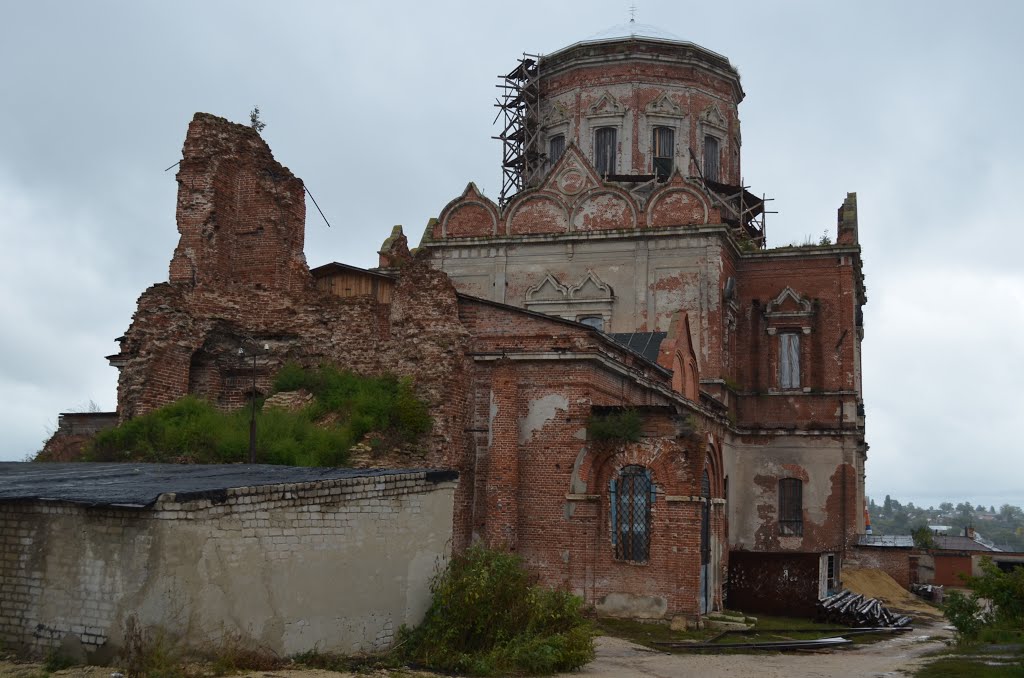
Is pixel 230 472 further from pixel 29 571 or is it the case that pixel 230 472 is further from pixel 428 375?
pixel 428 375

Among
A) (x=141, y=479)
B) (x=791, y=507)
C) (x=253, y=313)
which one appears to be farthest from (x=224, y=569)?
(x=791, y=507)

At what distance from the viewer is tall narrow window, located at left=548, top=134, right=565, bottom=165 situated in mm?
32969

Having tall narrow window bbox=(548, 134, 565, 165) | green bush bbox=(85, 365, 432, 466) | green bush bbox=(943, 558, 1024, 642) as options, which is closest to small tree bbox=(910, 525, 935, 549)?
tall narrow window bbox=(548, 134, 565, 165)

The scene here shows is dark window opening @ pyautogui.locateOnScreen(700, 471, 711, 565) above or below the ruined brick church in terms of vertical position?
below

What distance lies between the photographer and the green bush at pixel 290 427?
16.5 meters

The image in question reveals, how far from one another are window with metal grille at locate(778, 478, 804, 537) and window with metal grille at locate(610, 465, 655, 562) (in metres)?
12.3

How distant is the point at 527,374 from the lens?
18.8 meters

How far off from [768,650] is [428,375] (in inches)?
272

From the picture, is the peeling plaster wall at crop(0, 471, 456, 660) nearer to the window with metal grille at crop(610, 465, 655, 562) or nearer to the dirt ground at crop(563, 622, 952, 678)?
the dirt ground at crop(563, 622, 952, 678)

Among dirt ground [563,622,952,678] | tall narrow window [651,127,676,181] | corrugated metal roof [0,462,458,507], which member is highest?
tall narrow window [651,127,676,181]

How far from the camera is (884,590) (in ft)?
92.2

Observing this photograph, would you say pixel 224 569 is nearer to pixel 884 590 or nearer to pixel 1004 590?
pixel 1004 590

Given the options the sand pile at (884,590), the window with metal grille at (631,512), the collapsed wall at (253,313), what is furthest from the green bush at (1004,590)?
the sand pile at (884,590)

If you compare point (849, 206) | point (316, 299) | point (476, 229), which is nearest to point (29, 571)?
point (316, 299)
